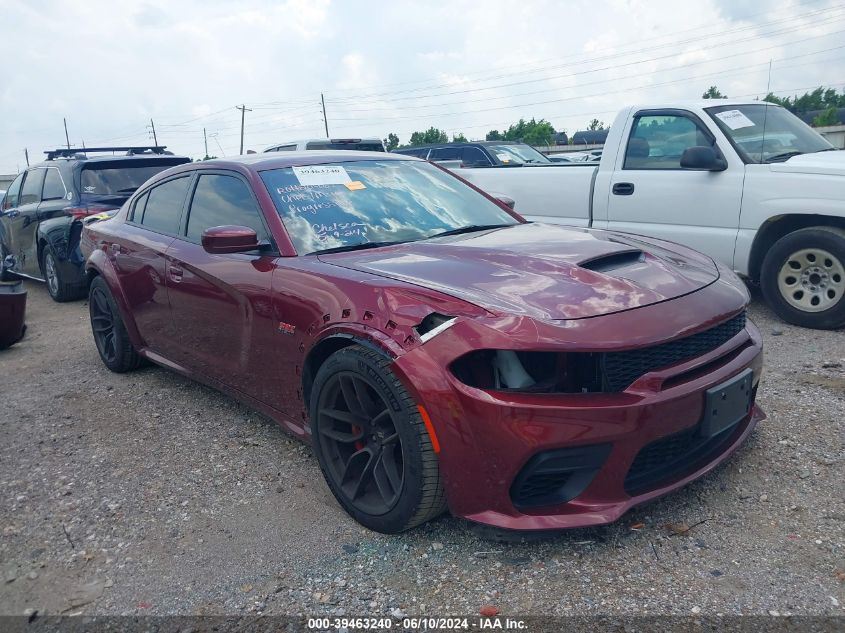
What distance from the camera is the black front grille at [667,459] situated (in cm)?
263

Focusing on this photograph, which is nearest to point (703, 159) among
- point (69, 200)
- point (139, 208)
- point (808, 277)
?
point (808, 277)

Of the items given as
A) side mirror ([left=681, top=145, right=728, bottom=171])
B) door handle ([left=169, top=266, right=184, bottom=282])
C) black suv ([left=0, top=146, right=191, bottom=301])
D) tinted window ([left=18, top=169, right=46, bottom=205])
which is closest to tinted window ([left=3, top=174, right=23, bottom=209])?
tinted window ([left=18, top=169, right=46, bottom=205])

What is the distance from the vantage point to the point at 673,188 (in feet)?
20.1

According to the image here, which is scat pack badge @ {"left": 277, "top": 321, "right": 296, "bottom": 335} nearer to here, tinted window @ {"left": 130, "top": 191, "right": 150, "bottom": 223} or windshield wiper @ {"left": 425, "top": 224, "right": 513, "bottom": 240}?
windshield wiper @ {"left": 425, "top": 224, "right": 513, "bottom": 240}

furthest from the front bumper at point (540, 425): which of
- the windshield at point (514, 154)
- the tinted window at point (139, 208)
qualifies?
Result: the windshield at point (514, 154)

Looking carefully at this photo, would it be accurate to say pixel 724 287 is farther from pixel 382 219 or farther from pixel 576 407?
pixel 382 219

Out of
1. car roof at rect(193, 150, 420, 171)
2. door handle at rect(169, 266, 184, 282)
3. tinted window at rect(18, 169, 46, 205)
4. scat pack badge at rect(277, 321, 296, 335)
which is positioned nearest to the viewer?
scat pack badge at rect(277, 321, 296, 335)

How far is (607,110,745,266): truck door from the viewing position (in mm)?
5879

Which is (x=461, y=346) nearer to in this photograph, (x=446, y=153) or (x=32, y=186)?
(x=32, y=186)

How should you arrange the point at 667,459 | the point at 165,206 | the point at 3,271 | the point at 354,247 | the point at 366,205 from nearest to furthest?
1. the point at 667,459
2. the point at 354,247
3. the point at 366,205
4. the point at 165,206
5. the point at 3,271

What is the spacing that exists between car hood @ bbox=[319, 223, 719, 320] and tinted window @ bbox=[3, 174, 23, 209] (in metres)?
8.11

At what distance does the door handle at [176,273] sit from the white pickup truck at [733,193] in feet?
12.7

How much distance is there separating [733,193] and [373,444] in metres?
4.23

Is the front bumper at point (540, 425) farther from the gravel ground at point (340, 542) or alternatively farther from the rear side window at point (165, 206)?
the rear side window at point (165, 206)
